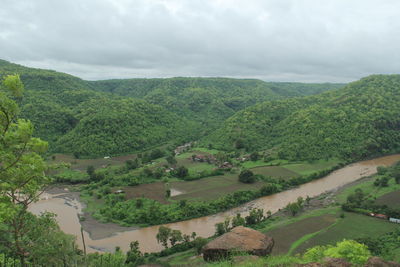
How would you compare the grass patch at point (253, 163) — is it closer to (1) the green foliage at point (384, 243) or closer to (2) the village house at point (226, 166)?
(2) the village house at point (226, 166)

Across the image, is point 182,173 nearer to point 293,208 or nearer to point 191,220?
point 191,220

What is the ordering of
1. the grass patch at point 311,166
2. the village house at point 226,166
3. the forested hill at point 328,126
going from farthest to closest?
the forested hill at point 328,126 < the village house at point 226,166 < the grass patch at point 311,166

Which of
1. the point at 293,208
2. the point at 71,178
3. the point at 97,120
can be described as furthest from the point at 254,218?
the point at 97,120

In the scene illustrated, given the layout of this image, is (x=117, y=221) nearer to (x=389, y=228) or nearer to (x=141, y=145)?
(x=389, y=228)

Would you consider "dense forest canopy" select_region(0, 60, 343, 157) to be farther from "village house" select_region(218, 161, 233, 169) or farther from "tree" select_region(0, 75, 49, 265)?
"tree" select_region(0, 75, 49, 265)

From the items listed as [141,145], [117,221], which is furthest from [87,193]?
[141,145]

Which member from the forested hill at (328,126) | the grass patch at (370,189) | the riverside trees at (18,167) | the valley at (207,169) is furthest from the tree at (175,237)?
the forested hill at (328,126)
